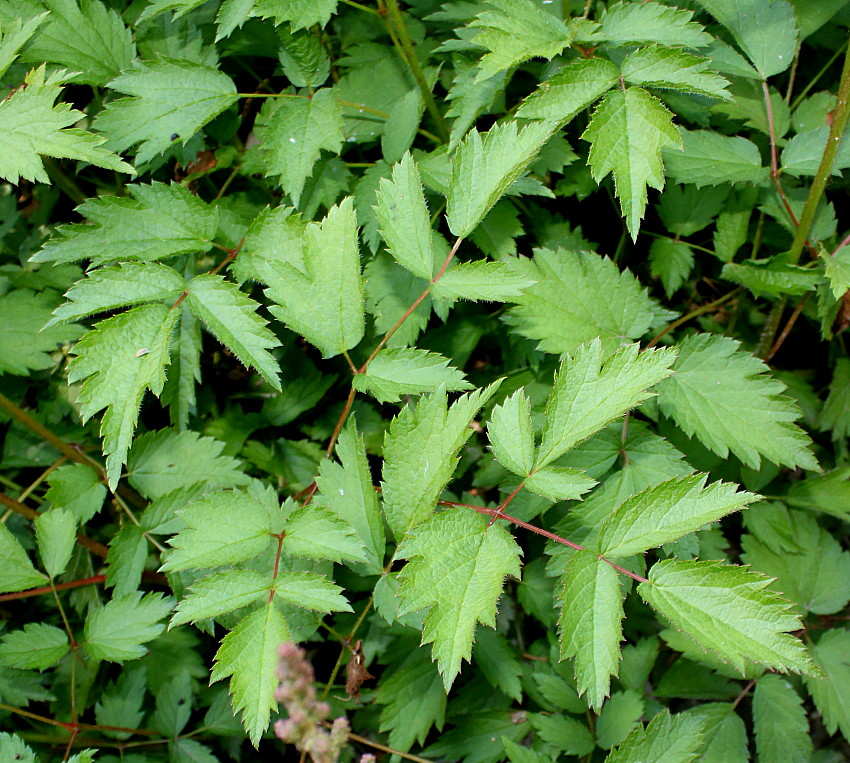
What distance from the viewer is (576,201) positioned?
7.38 ft

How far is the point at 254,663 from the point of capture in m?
1.33

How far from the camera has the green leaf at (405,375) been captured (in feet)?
4.97

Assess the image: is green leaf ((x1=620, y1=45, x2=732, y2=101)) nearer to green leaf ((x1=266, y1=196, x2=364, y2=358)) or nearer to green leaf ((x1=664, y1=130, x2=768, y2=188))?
green leaf ((x1=664, y1=130, x2=768, y2=188))

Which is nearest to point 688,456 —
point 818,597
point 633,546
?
point 818,597

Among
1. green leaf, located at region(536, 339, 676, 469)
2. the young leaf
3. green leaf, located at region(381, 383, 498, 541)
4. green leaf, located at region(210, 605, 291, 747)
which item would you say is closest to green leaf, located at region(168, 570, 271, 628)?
green leaf, located at region(210, 605, 291, 747)

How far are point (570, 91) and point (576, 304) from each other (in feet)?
1.78

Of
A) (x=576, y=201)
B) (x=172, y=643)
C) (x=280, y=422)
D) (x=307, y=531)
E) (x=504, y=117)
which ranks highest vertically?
(x=504, y=117)

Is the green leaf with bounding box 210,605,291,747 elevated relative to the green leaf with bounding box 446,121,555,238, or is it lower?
lower

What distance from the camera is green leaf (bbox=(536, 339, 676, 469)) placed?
1.39m

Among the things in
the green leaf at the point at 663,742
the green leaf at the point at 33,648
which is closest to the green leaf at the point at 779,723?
the green leaf at the point at 663,742

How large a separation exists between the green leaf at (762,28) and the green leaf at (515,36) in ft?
1.66

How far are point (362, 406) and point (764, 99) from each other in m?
1.51

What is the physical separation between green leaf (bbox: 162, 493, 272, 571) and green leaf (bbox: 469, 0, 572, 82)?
109 centimetres

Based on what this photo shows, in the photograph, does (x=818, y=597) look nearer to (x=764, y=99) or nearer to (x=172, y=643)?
(x=764, y=99)
